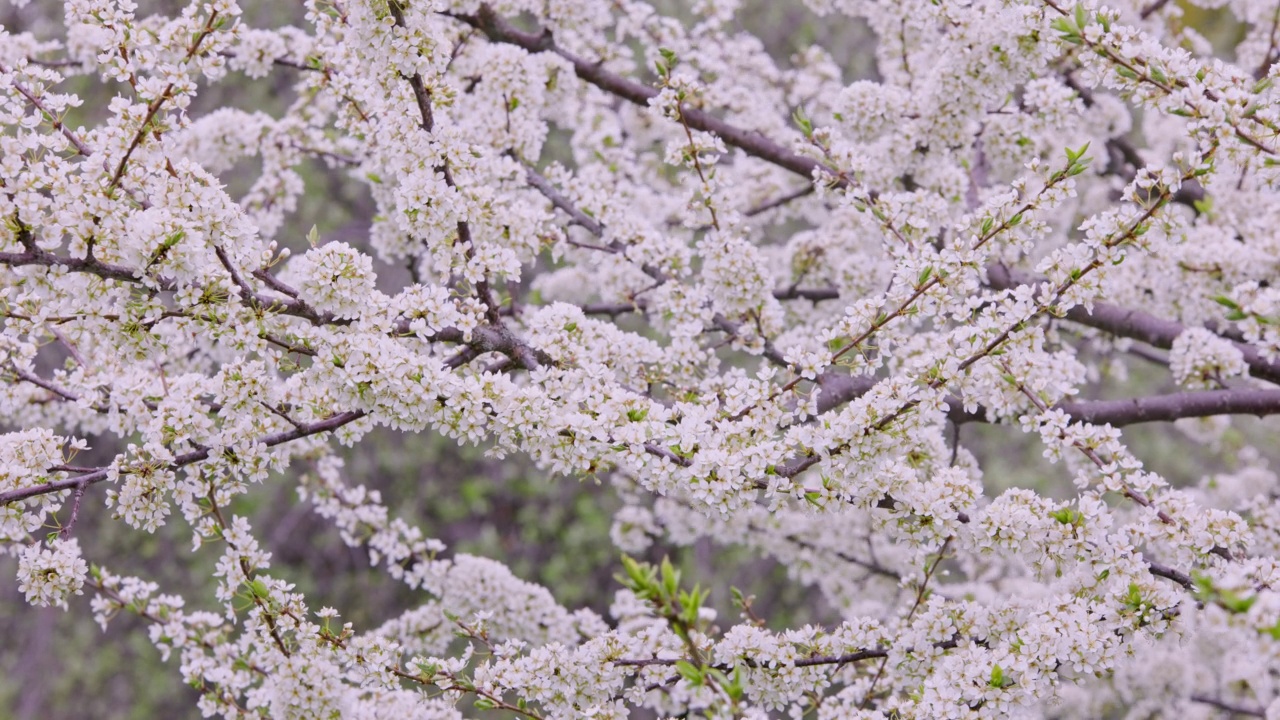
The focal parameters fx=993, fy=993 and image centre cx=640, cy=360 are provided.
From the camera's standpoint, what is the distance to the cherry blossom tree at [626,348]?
239cm

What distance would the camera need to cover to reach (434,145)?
2.68 m

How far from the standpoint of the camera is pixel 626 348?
3.09 m

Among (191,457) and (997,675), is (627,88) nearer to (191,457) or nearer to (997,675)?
(191,457)

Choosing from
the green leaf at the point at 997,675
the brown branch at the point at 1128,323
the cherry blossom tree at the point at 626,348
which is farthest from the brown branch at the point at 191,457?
the brown branch at the point at 1128,323

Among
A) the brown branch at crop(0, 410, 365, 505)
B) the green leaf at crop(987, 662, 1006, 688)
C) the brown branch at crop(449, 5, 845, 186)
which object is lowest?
the brown branch at crop(0, 410, 365, 505)

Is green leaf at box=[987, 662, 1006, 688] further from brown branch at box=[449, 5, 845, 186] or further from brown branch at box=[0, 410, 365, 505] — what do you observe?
brown branch at box=[449, 5, 845, 186]

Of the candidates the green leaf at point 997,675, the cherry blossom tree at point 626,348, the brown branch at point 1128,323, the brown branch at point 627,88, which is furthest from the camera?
the brown branch at point 627,88

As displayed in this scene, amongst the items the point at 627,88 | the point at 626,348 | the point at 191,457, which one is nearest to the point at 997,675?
the point at 626,348

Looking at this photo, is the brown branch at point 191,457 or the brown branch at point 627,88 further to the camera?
the brown branch at point 627,88

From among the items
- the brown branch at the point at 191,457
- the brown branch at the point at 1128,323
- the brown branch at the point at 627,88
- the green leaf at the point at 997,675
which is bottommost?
the brown branch at the point at 191,457

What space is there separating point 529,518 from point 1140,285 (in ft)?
17.7

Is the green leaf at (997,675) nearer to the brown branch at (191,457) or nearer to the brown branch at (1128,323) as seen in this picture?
the brown branch at (1128,323)

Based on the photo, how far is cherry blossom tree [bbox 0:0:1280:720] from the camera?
7.83 feet

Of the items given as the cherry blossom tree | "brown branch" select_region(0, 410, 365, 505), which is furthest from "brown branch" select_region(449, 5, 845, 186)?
"brown branch" select_region(0, 410, 365, 505)
